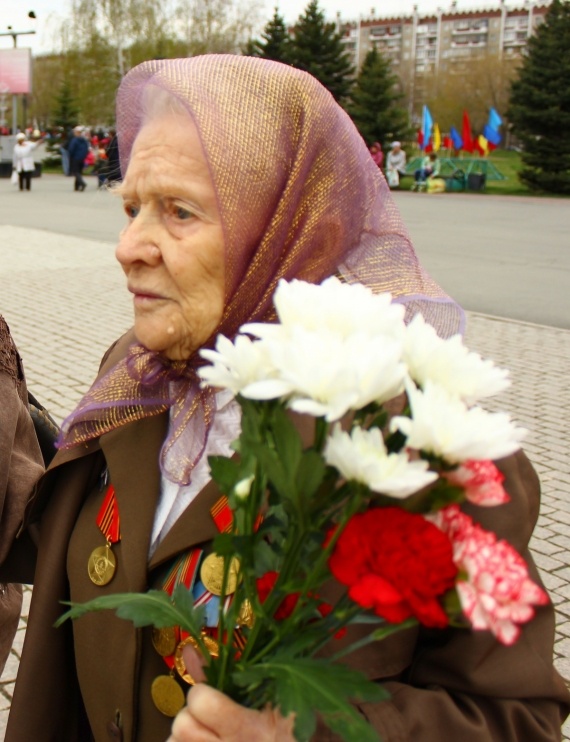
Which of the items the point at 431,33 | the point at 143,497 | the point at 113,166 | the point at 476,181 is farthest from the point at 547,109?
the point at 431,33

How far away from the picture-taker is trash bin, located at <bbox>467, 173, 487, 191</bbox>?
30422 mm

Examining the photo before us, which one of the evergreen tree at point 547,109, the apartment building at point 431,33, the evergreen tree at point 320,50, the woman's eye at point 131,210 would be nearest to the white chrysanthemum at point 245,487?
the woman's eye at point 131,210

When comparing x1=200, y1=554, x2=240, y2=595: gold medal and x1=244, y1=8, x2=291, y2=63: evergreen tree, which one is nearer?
x1=200, y1=554, x2=240, y2=595: gold medal

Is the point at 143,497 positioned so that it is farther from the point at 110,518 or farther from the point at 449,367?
the point at 449,367

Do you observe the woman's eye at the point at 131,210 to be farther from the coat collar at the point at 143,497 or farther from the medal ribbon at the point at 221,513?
the medal ribbon at the point at 221,513

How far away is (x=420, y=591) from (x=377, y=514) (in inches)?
3.6

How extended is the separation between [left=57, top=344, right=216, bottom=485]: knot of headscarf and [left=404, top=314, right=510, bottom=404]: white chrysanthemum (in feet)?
2.46

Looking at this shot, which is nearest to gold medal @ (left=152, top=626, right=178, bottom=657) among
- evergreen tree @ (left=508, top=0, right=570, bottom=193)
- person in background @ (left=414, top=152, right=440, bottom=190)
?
person in background @ (left=414, top=152, right=440, bottom=190)

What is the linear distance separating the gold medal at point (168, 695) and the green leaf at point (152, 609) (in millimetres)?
461

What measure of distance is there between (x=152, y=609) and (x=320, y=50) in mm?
39122

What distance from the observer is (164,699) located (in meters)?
1.60

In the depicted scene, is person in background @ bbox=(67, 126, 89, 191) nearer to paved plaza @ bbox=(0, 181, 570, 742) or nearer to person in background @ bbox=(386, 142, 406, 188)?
person in background @ bbox=(386, 142, 406, 188)

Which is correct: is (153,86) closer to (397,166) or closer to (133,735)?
(133,735)

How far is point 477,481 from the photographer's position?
3.14ft
